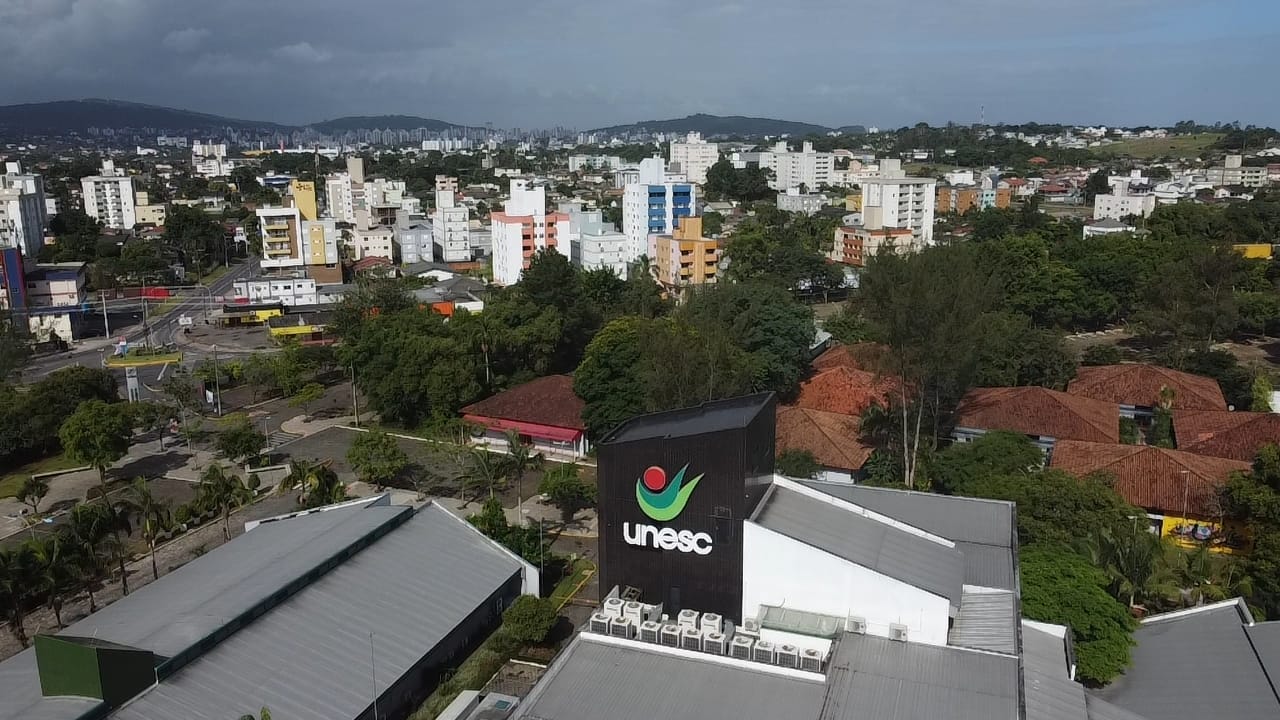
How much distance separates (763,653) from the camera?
1210 centimetres

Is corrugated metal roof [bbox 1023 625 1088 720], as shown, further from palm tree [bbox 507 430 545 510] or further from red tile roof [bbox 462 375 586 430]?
red tile roof [bbox 462 375 586 430]

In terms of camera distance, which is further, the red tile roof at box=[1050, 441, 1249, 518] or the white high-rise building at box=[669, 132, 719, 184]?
the white high-rise building at box=[669, 132, 719, 184]

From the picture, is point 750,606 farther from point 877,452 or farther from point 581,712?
point 877,452

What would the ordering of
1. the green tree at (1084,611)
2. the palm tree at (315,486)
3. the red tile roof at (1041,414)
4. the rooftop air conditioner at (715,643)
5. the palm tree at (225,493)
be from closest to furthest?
the rooftop air conditioner at (715,643), the green tree at (1084,611), the palm tree at (225,493), the palm tree at (315,486), the red tile roof at (1041,414)

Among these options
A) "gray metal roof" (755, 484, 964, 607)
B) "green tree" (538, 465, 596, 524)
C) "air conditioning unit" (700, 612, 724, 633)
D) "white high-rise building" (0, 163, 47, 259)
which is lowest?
"green tree" (538, 465, 596, 524)

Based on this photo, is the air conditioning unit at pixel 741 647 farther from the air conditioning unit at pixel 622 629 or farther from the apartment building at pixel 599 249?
the apartment building at pixel 599 249

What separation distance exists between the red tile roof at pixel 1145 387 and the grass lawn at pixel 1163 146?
5256 inches

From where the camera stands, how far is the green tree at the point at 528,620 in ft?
50.5

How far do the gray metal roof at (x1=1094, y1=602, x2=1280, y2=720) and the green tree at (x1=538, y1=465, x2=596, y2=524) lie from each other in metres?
12.6

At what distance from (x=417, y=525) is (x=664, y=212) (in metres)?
47.9

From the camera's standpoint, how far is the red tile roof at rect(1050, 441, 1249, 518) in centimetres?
2064

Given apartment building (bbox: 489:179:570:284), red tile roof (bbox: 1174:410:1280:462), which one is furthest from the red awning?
apartment building (bbox: 489:179:570:284)

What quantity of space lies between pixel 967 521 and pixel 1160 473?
25.5 ft

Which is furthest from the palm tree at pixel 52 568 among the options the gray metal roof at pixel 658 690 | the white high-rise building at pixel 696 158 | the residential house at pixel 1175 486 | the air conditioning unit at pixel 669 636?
the white high-rise building at pixel 696 158
